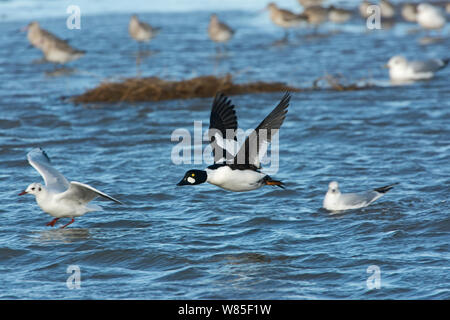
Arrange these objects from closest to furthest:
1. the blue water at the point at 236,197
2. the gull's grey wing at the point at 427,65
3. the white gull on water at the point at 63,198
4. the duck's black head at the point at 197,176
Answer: the blue water at the point at 236,197, the duck's black head at the point at 197,176, the white gull on water at the point at 63,198, the gull's grey wing at the point at 427,65

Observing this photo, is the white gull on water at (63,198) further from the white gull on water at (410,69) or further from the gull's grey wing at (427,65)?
the gull's grey wing at (427,65)

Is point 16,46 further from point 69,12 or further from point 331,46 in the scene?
point 331,46

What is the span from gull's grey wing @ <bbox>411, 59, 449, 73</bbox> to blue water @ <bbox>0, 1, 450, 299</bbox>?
449 millimetres

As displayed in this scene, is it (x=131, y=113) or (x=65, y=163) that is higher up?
(x=131, y=113)

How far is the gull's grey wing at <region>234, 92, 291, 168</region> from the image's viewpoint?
7.74 meters

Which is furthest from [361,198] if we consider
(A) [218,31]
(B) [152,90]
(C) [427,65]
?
(A) [218,31]

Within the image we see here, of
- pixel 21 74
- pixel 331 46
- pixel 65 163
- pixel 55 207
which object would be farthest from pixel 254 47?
pixel 55 207

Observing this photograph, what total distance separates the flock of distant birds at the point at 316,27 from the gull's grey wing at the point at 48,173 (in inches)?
373

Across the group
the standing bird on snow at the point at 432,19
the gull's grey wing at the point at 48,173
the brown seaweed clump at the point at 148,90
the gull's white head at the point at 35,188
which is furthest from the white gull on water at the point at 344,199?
the standing bird on snow at the point at 432,19

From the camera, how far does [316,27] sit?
26.6m

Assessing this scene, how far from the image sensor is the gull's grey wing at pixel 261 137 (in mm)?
7745

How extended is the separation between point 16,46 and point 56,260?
16864mm

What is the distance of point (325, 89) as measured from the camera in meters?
16.3

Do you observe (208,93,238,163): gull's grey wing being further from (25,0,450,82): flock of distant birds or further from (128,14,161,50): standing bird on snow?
(128,14,161,50): standing bird on snow
